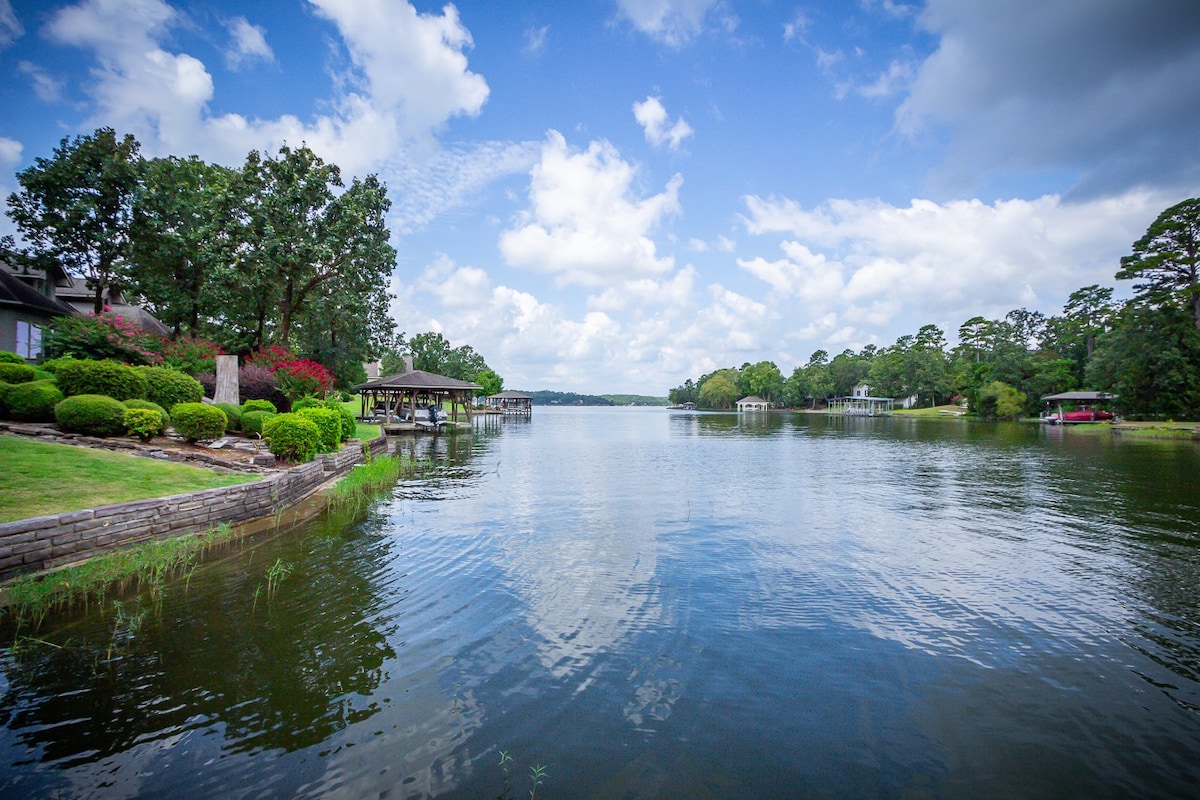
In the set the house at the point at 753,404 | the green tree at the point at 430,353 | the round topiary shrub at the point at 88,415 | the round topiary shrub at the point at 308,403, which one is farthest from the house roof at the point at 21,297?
the house at the point at 753,404

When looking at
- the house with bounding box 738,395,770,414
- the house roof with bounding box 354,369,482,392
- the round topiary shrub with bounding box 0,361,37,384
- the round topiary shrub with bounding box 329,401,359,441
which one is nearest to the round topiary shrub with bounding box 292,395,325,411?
the round topiary shrub with bounding box 329,401,359,441

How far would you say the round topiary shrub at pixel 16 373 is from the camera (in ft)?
38.2

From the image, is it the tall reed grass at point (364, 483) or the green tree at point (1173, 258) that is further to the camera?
the green tree at point (1173, 258)

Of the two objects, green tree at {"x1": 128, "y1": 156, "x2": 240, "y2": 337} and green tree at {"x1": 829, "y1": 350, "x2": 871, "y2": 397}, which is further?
green tree at {"x1": 829, "y1": 350, "x2": 871, "y2": 397}

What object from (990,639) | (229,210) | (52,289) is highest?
(229,210)

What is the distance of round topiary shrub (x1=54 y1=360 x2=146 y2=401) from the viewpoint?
11.7 metres

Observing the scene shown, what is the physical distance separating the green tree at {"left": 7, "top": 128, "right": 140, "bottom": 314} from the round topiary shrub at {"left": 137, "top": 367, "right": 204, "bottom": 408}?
61.1ft

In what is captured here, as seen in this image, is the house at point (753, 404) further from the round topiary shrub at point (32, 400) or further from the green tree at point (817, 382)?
the round topiary shrub at point (32, 400)

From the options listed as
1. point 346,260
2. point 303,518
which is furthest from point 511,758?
point 346,260

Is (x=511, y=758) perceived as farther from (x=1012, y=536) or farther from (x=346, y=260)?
(x=346, y=260)

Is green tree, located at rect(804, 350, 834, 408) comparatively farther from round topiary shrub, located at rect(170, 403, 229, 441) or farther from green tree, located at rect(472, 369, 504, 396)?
round topiary shrub, located at rect(170, 403, 229, 441)

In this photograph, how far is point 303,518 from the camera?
1066cm

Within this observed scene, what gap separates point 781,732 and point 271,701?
3.96 m

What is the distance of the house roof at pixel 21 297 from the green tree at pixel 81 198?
10.4 ft
